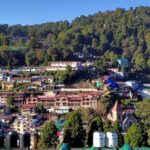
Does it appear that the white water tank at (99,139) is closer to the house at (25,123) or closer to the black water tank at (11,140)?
the black water tank at (11,140)

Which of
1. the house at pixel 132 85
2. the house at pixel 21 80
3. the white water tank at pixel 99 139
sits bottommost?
the white water tank at pixel 99 139

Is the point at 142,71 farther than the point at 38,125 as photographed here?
Yes

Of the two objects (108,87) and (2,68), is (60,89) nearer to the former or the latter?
Answer: (108,87)

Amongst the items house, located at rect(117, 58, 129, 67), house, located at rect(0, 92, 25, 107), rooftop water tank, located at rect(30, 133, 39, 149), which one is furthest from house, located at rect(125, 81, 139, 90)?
rooftop water tank, located at rect(30, 133, 39, 149)

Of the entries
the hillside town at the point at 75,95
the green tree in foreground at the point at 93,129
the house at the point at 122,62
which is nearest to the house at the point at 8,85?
the hillside town at the point at 75,95

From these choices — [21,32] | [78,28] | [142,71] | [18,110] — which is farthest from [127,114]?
[21,32]

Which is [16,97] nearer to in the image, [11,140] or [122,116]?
[122,116]
